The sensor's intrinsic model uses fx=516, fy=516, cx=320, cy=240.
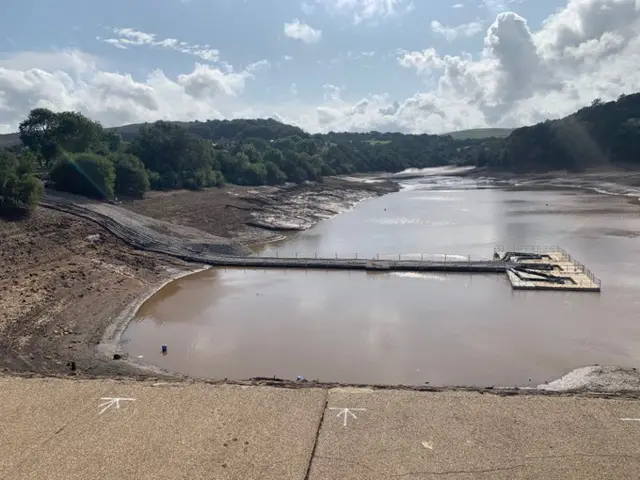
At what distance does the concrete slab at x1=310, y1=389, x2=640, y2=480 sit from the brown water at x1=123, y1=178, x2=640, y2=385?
16.4 feet

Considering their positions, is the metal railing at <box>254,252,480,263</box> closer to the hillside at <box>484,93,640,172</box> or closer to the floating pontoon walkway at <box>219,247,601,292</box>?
the floating pontoon walkway at <box>219,247,601,292</box>

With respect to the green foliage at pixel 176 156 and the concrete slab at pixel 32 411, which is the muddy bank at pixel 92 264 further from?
the green foliage at pixel 176 156

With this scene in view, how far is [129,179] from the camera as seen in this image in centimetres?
6169

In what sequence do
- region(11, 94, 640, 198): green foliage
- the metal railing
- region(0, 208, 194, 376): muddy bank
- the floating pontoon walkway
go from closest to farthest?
1. region(0, 208, 194, 376): muddy bank
2. the floating pontoon walkway
3. the metal railing
4. region(11, 94, 640, 198): green foliage

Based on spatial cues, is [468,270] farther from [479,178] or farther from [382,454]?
[479,178]

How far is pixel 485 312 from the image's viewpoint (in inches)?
1182

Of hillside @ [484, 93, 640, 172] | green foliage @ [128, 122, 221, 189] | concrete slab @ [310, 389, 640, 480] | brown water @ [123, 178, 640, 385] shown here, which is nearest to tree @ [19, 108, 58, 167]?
green foliage @ [128, 122, 221, 189]

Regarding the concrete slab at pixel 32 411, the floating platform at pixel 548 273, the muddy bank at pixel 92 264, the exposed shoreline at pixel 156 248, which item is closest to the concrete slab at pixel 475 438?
the exposed shoreline at pixel 156 248

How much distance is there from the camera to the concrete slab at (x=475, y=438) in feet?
41.9

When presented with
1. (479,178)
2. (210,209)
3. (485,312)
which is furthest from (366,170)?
(485,312)

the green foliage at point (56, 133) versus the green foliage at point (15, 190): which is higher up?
Answer: the green foliage at point (56, 133)

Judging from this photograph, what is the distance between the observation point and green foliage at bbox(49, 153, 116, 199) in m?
51.0

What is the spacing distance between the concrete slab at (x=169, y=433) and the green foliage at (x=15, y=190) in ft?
81.7

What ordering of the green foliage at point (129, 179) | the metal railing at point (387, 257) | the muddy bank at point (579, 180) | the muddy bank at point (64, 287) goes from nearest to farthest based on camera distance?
the muddy bank at point (64, 287), the metal railing at point (387, 257), the green foliage at point (129, 179), the muddy bank at point (579, 180)
